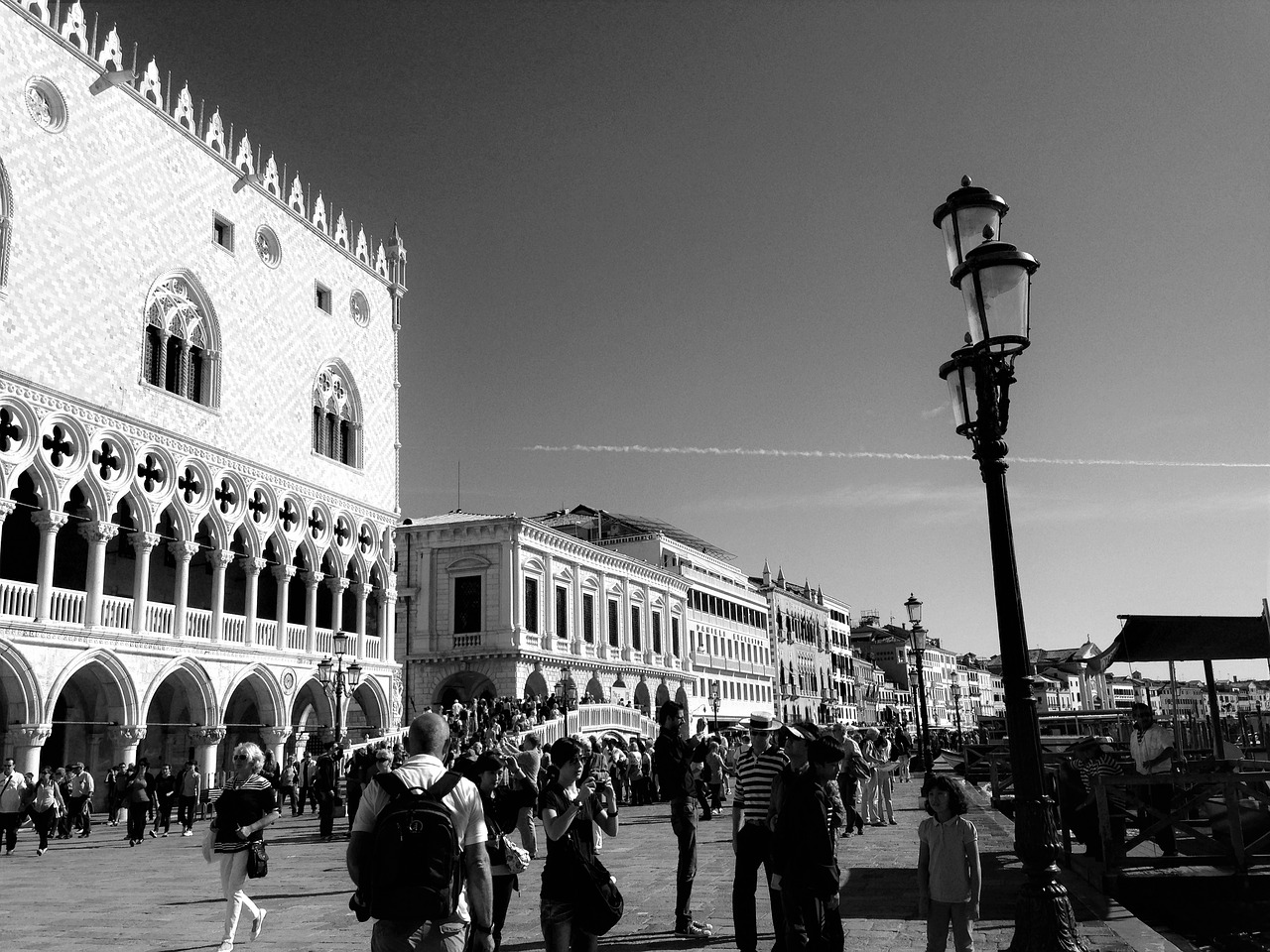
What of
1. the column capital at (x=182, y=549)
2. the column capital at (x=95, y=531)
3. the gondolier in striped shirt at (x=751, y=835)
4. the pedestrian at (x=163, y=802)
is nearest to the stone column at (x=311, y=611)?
the column capital at (x=182, y=549)

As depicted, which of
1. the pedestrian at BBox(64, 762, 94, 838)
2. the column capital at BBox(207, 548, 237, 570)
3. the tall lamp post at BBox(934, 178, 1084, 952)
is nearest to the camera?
the tall lamp post at BBox(934, 178, 1084, 952)

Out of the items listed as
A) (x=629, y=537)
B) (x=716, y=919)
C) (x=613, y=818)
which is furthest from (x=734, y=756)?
(x=629, y=537)

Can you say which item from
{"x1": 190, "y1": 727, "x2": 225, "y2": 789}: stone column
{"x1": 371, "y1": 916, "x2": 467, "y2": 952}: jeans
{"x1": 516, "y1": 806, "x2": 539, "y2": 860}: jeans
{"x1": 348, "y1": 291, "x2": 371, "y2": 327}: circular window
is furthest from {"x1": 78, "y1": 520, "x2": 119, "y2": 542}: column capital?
{"x1": 371, "y1": 916, "x2": 467, "y2": 952}: jeans

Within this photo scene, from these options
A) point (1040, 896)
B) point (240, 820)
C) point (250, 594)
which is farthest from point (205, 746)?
point (1040, 896)

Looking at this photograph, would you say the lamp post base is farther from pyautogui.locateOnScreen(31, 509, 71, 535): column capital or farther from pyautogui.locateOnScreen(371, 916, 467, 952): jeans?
pyautogui.locateOnScreen(31, 509, 71, 535): column capital

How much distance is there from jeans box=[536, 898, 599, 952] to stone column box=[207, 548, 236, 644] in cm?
2224

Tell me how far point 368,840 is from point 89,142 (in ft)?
77.0

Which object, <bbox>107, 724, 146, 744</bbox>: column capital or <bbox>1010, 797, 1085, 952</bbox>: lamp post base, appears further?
<bbox>107, 724, 146, 744</bbox>: column capital

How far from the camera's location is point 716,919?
830 cm

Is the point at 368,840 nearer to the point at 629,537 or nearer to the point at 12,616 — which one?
the point at 12,616

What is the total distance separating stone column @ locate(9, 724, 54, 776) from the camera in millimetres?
19828

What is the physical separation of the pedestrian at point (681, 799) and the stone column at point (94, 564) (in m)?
17.4

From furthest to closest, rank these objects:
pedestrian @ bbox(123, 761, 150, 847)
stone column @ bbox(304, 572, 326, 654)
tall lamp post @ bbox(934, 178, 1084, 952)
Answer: stone column @ bbox(304, 572, 326, 654)
pedestrian @ bbox(123, 761, 150, 847)
tall lamp post @ bbox(934, 178, 1084, 952)

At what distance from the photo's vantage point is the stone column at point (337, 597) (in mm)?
30500
